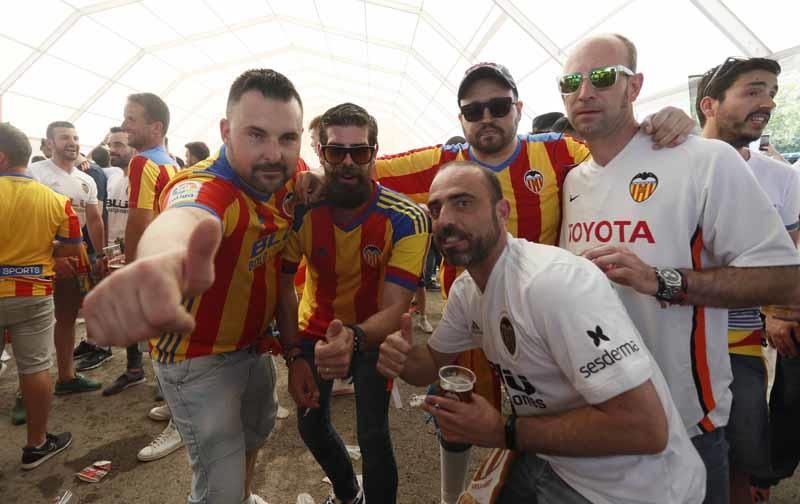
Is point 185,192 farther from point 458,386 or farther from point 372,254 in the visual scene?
point 458,386

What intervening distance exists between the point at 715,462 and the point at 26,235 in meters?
4.50

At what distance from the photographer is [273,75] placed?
5.46ft

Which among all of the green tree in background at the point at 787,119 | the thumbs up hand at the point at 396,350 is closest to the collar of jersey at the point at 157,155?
the thumbs up hand at the point at 396,350

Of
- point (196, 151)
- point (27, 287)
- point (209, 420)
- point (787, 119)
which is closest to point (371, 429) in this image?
point (209, 420)

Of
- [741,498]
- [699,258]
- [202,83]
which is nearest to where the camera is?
[699,258]

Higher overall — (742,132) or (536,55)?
(536,55)

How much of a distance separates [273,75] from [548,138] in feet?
5.44

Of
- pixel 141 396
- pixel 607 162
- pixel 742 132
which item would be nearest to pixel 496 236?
pixel 607 162

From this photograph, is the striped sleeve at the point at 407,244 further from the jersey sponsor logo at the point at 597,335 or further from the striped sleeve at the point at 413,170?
the jersey sponsor logo at the point at 597,335

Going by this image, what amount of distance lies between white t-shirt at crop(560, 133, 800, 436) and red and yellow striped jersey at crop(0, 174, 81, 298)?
395 centimetres

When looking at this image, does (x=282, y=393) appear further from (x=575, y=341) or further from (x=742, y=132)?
(x=742, y=132)

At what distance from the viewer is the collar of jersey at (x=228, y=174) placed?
1612 mm

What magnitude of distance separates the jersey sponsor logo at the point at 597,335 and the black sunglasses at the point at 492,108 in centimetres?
141

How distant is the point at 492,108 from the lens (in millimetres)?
2084
